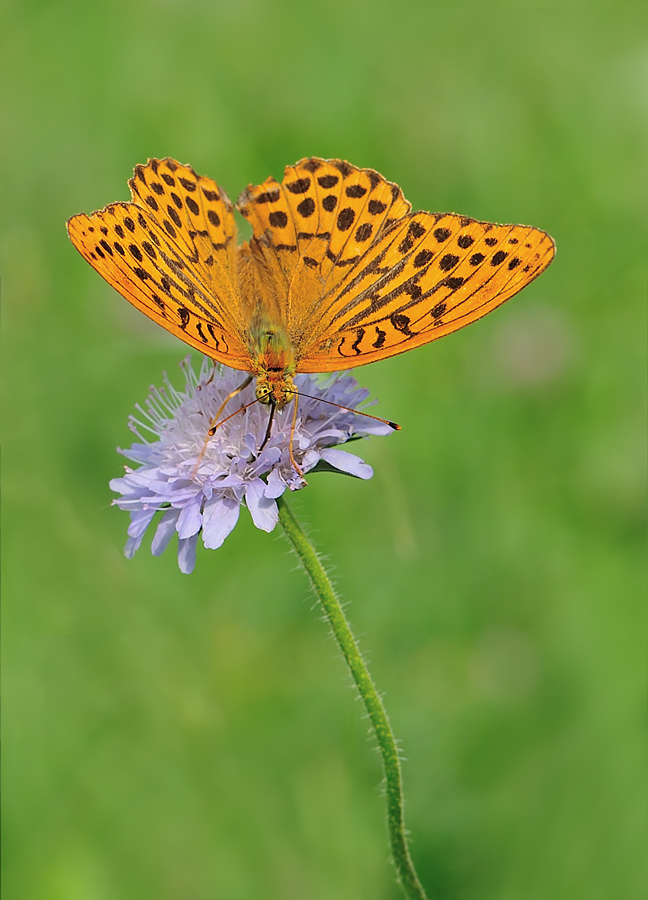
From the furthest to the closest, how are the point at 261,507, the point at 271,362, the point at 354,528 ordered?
the point at 354,528 → the point at 271,362 → the point at 261,507

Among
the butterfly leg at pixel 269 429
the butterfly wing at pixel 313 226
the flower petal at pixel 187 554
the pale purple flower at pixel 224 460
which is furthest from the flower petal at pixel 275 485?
the butterfly wing at pixel 313 226

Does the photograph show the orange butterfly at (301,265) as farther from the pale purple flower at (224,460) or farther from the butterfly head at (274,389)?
the pale purple flower at (224,460)

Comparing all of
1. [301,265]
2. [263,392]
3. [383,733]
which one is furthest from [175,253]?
[383,733]

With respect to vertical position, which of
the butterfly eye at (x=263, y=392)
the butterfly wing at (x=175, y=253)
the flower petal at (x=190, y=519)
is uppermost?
the butterfly wing at (x=175, y=253)

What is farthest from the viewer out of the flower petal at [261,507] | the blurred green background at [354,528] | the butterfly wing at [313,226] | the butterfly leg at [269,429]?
the blurred green background at [354,528]

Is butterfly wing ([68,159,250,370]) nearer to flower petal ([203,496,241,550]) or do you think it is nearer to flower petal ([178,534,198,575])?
flower petal ([203,496,241,550])

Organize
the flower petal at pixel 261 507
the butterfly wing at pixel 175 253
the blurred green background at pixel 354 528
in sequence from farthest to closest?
the blurred green background at pixel 354 528, the butterfly wing at pixel 175 253, the flower petal at pixel 261 507

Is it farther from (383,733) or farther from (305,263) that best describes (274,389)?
(383,733)
